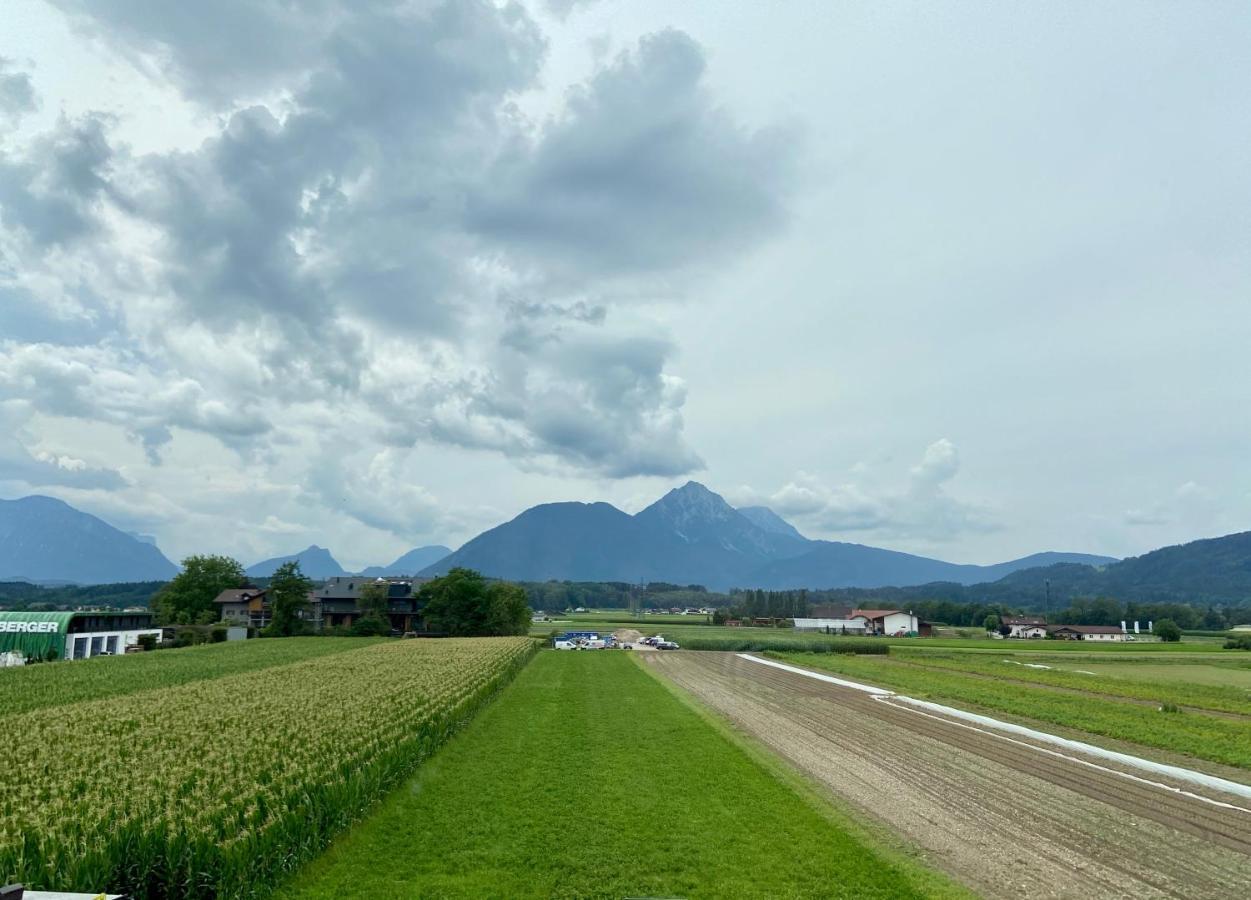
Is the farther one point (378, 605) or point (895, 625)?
point (895, 625)

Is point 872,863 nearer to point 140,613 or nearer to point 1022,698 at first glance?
point 1022,698

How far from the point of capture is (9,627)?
70.8 m

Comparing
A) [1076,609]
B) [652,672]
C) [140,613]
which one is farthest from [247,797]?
[1076,609]

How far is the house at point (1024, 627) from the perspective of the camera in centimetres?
15938

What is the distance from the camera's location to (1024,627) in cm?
16388

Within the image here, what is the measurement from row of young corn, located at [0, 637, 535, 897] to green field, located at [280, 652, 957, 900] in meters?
0.87

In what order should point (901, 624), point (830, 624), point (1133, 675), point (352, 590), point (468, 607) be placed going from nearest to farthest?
point (1133, 675) → point (468, 607) → point (352, 590) → point (901, 624) → point (830, 624)

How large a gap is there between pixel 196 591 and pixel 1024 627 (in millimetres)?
160399

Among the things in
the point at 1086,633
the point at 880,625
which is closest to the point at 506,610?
the point at 880,625

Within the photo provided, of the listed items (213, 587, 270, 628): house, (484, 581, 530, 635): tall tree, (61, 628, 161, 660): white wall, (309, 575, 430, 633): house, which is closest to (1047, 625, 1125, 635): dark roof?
(484, 581, 530, 635): tall tree

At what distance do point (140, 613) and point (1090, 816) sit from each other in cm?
9775

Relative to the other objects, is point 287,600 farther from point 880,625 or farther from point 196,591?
point 880,625

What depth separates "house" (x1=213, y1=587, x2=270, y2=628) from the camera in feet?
409

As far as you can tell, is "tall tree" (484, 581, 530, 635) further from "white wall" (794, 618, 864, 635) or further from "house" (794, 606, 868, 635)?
"white wall" (794, 618, 864, 635)
